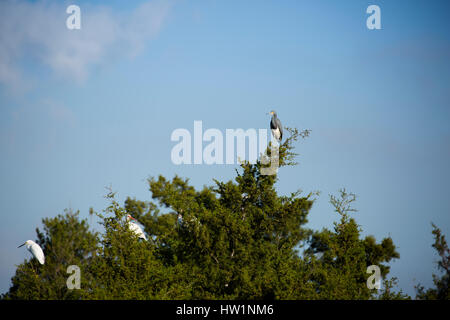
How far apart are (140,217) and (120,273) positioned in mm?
27357

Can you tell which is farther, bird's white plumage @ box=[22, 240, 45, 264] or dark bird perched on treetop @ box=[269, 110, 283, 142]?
dark bird perched on treetop @ box=[269, 110, 283, 142]

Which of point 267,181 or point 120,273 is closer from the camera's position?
point 120,273

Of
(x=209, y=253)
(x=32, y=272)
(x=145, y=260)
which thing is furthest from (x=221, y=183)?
(x=32, y=272)

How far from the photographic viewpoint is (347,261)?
69.9 ft

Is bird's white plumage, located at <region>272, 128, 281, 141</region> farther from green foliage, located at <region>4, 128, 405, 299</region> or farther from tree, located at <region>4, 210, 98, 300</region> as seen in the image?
tree, located at <region>4, 210, 98, 300</region>

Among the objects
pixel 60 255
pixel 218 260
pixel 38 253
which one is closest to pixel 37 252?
pixel 38 253

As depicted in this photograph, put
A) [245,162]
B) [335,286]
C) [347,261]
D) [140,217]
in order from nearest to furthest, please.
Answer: [335,286], [347,261], [245,162], [140,217]

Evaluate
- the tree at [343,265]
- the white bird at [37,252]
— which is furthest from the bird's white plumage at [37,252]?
the tree at [343,265]

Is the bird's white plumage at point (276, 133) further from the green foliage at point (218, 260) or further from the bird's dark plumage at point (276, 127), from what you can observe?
the green foliage at point (218, 260)

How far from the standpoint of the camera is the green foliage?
1961 cm

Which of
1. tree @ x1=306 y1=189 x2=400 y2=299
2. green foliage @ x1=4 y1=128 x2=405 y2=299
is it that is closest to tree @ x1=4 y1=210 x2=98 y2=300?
green foliage @ x1=4 y1=128 x2=405 y2=299

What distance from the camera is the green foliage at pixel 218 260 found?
19609mm
